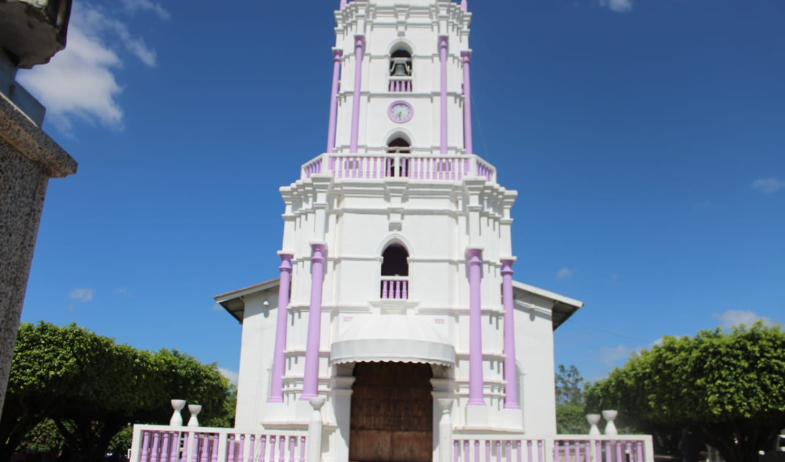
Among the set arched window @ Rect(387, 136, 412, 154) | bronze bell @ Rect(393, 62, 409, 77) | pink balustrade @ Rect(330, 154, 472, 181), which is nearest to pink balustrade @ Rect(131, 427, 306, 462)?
pink balustrade @ Rect(330, 154, 472, 181)

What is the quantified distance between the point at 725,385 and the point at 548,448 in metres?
12.2

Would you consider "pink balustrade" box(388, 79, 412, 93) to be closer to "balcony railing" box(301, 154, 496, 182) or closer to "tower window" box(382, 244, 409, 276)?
"balcony railing" box(301, 154, 496, 182)

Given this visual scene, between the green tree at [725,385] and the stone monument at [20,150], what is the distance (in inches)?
938

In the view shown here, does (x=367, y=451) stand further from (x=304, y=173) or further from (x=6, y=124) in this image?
(x=6, y=124)

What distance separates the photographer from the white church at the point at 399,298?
53.1ft

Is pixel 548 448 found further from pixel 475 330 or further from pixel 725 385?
pixel 725 385

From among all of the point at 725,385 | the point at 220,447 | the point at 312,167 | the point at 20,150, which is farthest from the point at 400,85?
the point at 20,150

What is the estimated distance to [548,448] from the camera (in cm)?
1379

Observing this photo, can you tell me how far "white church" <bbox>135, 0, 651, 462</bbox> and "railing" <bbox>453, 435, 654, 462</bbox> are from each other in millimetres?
42

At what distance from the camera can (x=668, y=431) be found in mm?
39250

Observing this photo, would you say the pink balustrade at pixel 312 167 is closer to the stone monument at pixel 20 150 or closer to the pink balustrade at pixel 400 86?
the pink balustrade at pixel 400 86

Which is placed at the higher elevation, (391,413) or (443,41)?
(443,41)

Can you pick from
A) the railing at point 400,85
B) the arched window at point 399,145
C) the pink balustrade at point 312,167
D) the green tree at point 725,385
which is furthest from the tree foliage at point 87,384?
the green tree at point 725,385

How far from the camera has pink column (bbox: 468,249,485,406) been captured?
16.5 metres
